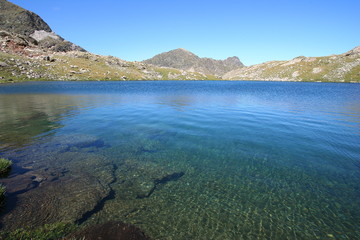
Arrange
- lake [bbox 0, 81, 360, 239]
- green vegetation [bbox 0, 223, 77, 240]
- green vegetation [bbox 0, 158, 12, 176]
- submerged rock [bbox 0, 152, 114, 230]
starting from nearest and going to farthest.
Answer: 1. green vegetation [bbox 0, 223, 77, 240]
2. submerged rock [bbox 0, 152, 114, 230]
3. lake [bbox 0, 81, 360, 239]
4. green vegetation [bbox 0, 158, 12, 176]

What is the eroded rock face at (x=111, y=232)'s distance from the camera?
7.84m

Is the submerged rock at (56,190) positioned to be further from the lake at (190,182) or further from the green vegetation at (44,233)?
the green vegetation at (44,233)

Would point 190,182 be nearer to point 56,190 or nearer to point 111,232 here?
point 111,232

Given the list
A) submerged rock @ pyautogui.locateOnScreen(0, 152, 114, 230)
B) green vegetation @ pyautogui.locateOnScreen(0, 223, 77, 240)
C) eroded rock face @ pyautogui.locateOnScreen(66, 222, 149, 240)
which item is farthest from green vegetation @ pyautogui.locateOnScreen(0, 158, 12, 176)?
eroded rock face @ pyautogui.locateOnScreen(66, 222, 149, 240)

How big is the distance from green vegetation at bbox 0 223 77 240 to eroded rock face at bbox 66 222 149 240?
1.76 feet

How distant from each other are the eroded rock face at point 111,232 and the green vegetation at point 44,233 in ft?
1.76

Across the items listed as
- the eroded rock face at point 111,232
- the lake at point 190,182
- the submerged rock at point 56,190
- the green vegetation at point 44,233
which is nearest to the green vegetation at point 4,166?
the lake at point 190,182

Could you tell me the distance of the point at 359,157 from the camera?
16375 millimetres

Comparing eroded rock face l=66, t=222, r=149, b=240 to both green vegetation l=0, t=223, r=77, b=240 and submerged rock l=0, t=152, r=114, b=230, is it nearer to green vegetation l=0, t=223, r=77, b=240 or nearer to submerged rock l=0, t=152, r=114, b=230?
green vegetation l=0, t=223, r=77, b=240

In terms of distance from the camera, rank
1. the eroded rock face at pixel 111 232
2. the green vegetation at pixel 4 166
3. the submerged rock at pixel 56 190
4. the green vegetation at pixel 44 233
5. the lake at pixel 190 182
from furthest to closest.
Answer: the green vegetation at pixel 4 166 < the lake at pixel 190 182 < the submerged rock at pixel 56 190 < the eroded rock face at pixel 111 232 < the green vegetation at pixel 44 233

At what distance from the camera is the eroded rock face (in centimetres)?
784

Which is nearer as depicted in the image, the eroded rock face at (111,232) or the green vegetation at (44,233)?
the green vegetation at (44,233)

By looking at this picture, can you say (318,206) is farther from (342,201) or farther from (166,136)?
(166,136)

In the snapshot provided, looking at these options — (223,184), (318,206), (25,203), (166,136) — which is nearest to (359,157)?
(318,206)
